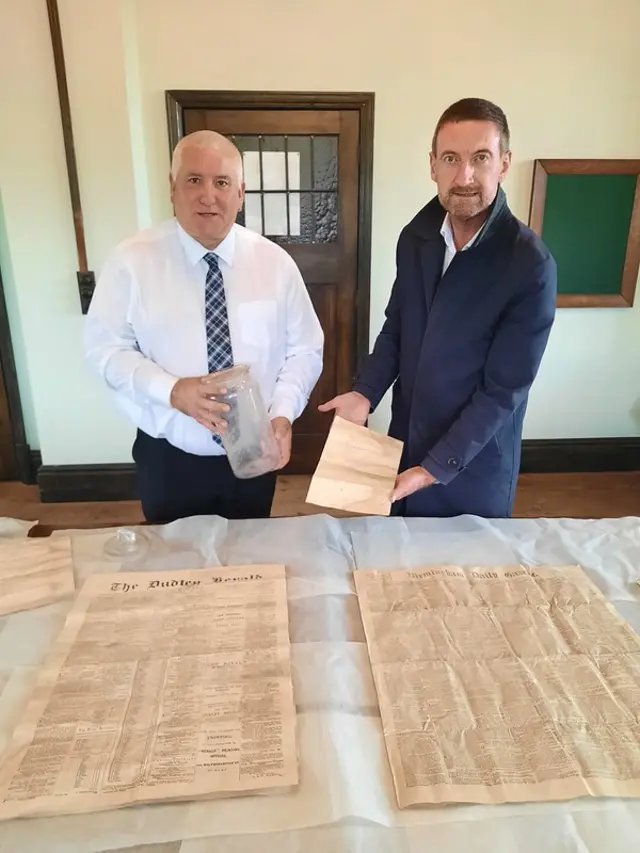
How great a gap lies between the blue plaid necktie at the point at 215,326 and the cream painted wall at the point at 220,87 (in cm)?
139

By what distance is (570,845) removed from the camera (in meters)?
0.64

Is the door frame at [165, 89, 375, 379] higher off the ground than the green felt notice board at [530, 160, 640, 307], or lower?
higher

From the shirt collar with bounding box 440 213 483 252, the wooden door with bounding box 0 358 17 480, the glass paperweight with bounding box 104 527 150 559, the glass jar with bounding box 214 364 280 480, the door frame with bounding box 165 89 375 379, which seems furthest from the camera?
the wooden door with bounding box 0 358 17 480

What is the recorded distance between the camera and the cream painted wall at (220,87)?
99.0 inches

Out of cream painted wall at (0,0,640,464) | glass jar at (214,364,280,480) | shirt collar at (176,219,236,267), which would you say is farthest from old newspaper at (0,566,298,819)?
cream painted wall at (0,0,640,464)

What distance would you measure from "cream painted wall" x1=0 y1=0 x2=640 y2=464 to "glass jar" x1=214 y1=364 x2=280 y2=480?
5.64 feet

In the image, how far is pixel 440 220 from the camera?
141cm

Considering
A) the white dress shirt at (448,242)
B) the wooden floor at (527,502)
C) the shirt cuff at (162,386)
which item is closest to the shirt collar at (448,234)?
the white dress shirt at (448,242)

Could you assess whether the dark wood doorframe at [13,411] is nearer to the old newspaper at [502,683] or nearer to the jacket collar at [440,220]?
the jacket collar at [440,220]

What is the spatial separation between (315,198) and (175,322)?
1.76 metres

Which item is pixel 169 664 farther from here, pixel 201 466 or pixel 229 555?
pixel 201 466

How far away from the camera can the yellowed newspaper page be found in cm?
101

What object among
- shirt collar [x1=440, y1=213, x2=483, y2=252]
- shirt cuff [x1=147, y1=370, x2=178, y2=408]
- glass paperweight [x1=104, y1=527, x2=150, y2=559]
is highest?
shirt collar [x1=440, y1=213, x2=483, y2=252]

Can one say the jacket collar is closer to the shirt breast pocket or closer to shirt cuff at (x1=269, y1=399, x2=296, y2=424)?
the shirt breast pocket
